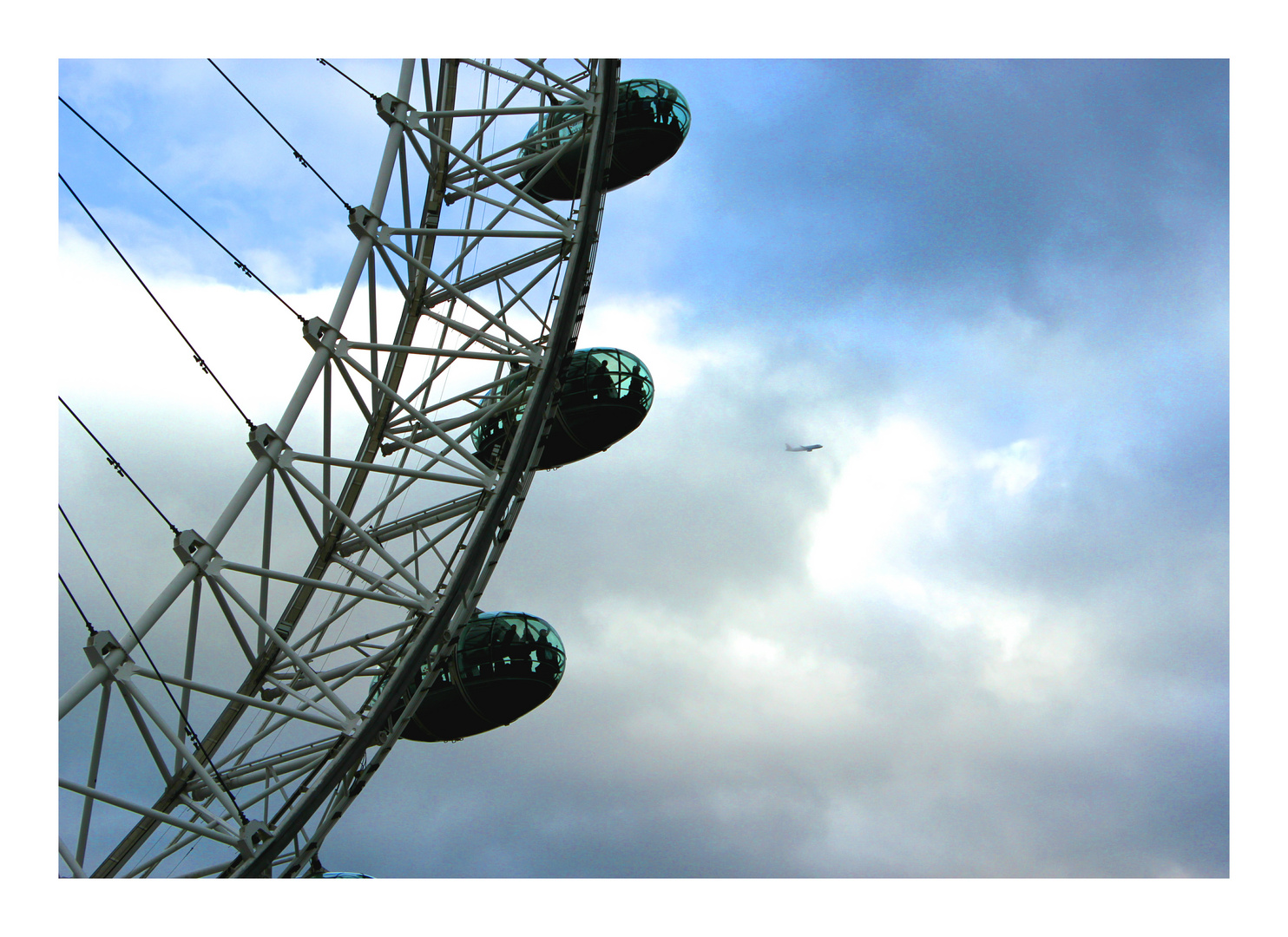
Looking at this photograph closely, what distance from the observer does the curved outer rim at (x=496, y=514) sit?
20375mm

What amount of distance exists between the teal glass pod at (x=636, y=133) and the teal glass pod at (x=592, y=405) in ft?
15.0

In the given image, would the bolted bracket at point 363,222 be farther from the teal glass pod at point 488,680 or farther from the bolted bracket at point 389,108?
the teal glass pod at point 488,680

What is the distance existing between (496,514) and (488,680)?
11.9 feet

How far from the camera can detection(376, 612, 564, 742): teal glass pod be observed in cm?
2334

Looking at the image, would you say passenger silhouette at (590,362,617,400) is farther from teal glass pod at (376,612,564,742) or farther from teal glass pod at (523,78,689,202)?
teal glass pod at (376,612,564,742)

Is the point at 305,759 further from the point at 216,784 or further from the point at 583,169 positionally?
the point at 583,169

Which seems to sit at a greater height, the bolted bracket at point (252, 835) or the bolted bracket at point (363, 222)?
the bolted bracket at point (363, 222)

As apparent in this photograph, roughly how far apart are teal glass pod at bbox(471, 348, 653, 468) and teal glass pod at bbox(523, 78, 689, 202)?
457 cm

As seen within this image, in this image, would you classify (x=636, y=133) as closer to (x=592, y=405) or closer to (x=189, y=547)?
(x=592, y=405)

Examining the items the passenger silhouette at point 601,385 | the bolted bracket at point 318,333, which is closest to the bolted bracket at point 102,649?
the bolted bracket at point 318,333

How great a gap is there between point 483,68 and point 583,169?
3300 millimetres

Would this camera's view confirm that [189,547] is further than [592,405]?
No

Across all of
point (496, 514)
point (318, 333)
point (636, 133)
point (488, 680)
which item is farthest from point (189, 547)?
point (636, 133)

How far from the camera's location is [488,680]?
23359 millimetres
